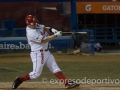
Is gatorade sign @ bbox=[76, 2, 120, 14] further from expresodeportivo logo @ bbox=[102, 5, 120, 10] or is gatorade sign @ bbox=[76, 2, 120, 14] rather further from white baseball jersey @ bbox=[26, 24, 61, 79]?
white baseball jersey @ bbox=[26, 24, 61, 79]

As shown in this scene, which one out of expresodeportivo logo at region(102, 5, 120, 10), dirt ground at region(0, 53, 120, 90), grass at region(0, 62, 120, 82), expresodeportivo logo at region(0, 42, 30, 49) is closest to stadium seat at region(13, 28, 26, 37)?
expresodeportivo logo at region(0, 42, 30, 49)

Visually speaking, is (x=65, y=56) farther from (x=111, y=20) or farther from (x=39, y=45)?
(x=39, y=45)

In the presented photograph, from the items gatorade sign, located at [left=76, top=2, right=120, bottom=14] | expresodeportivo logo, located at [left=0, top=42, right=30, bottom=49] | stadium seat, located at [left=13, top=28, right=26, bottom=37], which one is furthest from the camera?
gatorade sign, located at [left=76, top=2, right=120, bottom=14]

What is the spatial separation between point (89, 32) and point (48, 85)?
11.7 meters

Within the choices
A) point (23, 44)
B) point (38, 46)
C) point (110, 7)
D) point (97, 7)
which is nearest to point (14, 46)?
point (23, 44)

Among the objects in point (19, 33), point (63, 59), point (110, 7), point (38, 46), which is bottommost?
point (63, 59)

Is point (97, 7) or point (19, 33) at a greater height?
point (97, 7)

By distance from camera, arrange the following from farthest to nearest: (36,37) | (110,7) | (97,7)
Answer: (110,7) < (97,7) < (36,37)

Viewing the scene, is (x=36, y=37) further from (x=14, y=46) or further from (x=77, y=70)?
(x=14, y=46)

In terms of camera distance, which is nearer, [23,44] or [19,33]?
[23,44]

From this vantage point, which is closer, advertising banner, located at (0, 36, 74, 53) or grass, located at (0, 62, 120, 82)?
grass, located at (0, 62, 120, 82)

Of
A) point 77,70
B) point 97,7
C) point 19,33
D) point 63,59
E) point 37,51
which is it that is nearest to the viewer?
point 37,51

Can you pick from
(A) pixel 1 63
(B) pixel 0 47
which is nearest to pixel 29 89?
(A) pixel 1 63

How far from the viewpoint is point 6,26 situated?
31.0 metres
